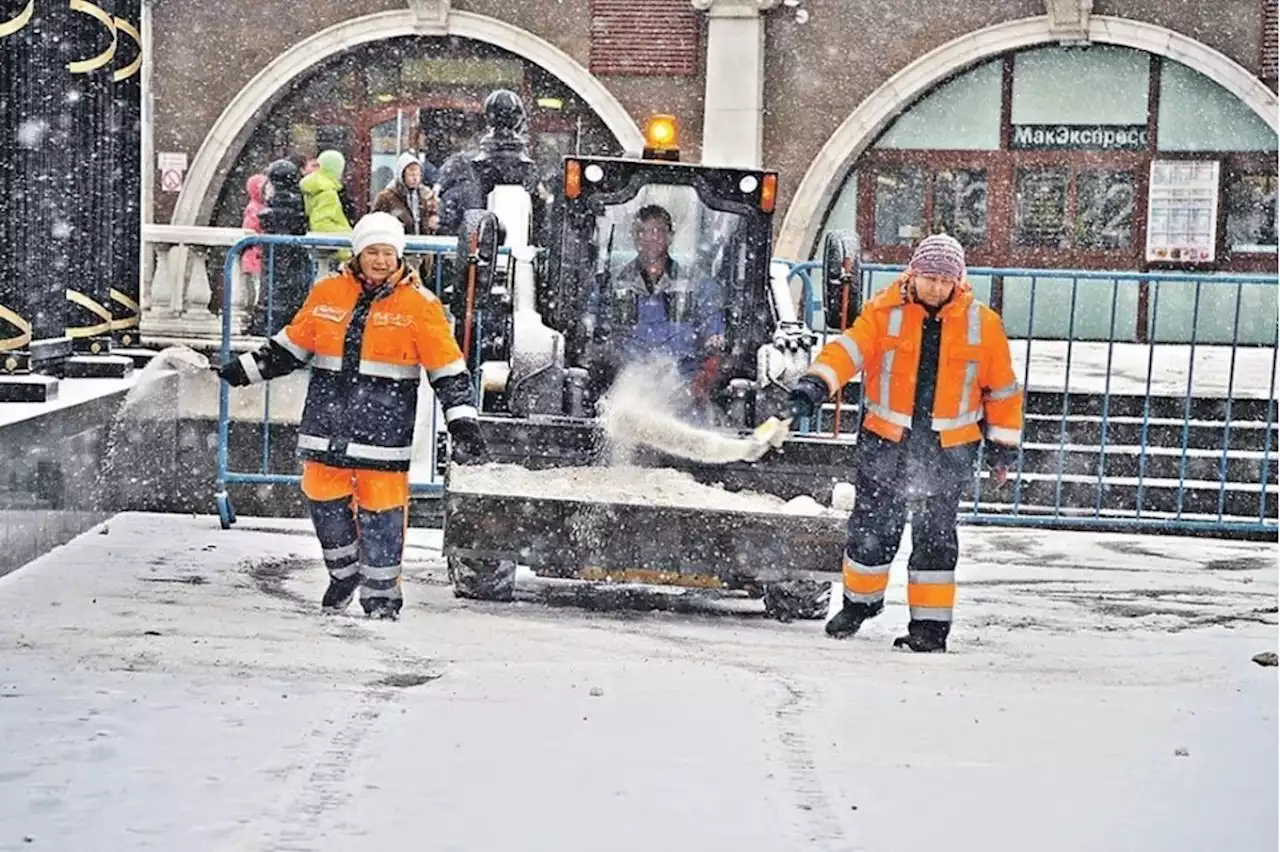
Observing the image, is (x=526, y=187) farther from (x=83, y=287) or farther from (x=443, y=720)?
(x=443, y=720)

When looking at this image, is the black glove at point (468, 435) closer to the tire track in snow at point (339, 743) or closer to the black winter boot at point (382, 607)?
the black winter boot at point (382, 607)

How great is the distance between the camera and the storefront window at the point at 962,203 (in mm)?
21266

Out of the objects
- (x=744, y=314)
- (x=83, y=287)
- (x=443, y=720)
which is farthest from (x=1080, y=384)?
(x=443, y=720)

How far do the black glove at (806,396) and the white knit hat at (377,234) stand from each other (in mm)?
1570

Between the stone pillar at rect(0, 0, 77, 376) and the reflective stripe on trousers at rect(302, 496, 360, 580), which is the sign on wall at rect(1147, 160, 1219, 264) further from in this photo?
the reflective stripe on trousers at rect(302, 496, 360, 580)

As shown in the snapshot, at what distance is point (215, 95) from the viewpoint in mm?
22359

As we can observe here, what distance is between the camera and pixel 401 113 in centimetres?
2259

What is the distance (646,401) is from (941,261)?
64.2 inches

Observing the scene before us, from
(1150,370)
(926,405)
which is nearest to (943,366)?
(926,405)

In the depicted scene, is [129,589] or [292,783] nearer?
[292,783]

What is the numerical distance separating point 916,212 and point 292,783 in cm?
1698

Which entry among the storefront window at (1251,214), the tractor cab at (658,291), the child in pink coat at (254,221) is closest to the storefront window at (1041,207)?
the storefront window at (1251,214)

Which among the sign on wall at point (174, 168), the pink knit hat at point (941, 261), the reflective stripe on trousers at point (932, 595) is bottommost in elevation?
the reflective stripe on trousers at point (932, 595)

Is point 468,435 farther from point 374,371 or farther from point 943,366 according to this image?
point 943,366
